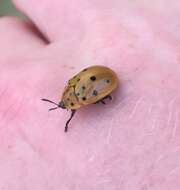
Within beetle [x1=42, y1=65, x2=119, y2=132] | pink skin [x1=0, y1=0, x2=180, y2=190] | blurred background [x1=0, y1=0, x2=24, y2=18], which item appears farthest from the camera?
blurred background [x1=0, y1=0, x2=24, y2=18]

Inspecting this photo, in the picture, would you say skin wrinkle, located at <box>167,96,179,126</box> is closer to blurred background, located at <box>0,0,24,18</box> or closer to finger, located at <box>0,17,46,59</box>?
finger, located at <box>0,17,46,59</box>

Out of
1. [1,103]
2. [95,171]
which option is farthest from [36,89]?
[95,171]

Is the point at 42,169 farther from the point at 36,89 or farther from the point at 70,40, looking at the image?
the point at 70,40

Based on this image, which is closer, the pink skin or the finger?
the pink skin

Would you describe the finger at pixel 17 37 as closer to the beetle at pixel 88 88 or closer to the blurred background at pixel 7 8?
the beetle at pixel 88 88

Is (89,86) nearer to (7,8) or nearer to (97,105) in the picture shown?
(97,105)

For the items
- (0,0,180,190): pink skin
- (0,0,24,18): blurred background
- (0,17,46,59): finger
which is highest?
(0,0,180,190): pink skin

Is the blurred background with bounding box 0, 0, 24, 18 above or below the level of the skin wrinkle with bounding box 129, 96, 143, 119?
below

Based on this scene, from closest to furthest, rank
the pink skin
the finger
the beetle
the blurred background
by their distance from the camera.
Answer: the pink skin, the beetle, the finger, the blurred background

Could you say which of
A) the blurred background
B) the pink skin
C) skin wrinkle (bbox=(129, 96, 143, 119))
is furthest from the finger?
the blurred background
